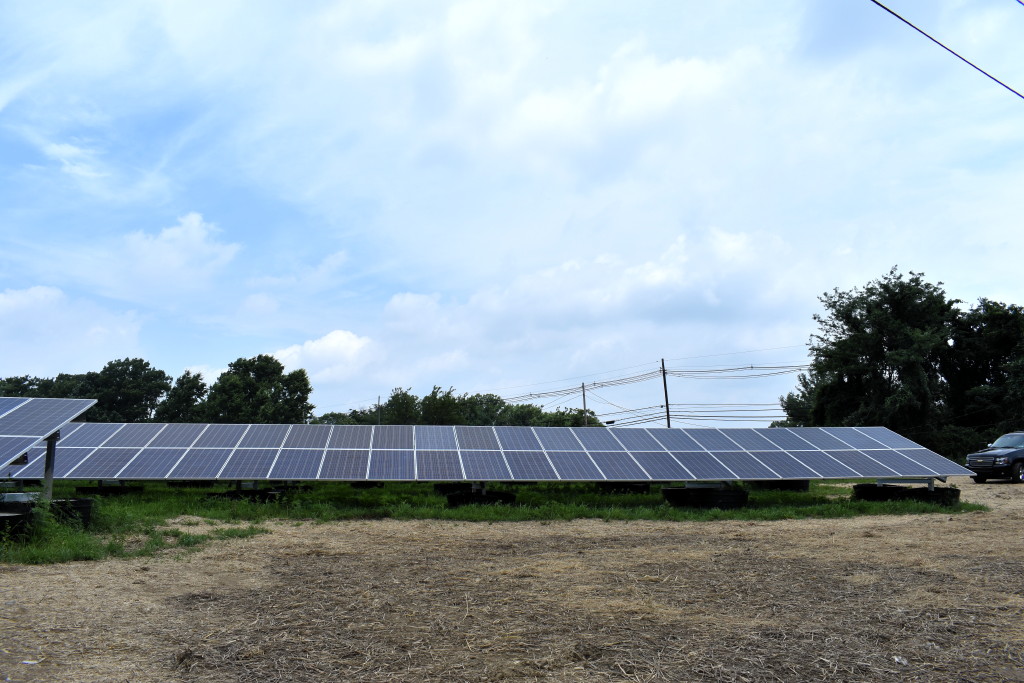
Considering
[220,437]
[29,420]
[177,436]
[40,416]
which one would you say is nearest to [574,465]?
[220,437]

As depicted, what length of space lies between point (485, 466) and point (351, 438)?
4.32 m

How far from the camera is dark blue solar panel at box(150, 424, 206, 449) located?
18609 mm

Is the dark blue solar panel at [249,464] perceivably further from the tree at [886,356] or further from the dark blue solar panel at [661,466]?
the tree at [886,356]

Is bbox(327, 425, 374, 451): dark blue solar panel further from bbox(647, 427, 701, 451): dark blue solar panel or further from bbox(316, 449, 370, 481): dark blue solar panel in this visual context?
bbox(647, 427, 701, 451): dark blue solar panel

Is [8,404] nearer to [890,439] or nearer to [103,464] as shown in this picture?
[103,464]

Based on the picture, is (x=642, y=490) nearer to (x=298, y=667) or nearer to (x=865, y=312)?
(x=298, y=667)

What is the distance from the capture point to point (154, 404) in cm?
6675

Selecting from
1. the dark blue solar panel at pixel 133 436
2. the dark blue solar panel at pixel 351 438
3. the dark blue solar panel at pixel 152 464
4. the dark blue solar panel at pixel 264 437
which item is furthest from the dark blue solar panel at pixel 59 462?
the dark blue solar panel at pixel 351 438

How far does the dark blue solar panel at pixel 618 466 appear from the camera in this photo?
667 inches

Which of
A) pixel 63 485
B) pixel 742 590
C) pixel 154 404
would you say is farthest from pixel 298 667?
pixel 154 404

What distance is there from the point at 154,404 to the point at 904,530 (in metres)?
66.1

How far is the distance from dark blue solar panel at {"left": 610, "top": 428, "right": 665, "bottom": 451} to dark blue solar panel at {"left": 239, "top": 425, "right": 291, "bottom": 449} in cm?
912

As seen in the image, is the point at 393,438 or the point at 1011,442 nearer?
the point at 393,438

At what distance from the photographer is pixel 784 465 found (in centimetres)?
1827
